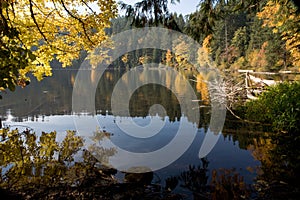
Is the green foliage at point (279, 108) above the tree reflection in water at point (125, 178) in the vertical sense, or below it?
above

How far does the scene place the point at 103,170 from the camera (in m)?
6.77

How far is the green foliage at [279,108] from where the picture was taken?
9898 millimetres

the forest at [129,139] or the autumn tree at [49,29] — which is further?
the autumn tree at [49,29]

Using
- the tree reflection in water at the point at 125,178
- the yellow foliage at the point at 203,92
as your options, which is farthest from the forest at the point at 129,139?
the yellow foliage at the point at 203,92

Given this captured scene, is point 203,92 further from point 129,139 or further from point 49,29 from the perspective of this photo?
point 49,29

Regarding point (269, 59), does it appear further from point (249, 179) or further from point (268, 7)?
point (249, 179)

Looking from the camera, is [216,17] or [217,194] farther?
[216,17]

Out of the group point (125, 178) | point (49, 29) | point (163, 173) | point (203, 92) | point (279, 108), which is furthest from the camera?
point (203, 92)

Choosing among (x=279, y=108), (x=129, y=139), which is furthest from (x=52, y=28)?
(x=279, y=108)

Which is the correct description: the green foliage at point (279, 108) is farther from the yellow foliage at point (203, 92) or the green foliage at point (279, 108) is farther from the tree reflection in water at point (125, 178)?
the yellow foliage at point (203, 92)

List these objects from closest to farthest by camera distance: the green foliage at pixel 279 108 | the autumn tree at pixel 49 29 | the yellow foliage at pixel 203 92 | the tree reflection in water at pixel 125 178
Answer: the tree reflection in water at pixel 125 178
the autumn tree at pixel 49 29
the green foliage at pixel 279 108
the yellow foliage at pixel 203 92

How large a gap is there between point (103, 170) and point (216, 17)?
594 cm

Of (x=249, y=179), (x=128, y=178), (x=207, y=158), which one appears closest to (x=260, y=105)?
(x=207, y=158)

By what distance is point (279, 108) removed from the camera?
10727 mm
